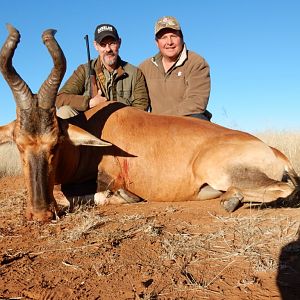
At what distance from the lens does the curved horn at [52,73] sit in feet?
14.1

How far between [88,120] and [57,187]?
3.06 ft

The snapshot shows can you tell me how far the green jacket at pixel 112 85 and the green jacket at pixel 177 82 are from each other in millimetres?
325

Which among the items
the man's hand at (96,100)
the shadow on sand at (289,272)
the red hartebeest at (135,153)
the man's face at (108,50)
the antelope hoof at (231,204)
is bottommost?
the antelope hoof at (231,204)

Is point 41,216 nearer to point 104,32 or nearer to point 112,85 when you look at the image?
point 112,85

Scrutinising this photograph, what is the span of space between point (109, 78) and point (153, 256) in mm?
4577

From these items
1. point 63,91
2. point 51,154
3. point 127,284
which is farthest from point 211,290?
point 63,91

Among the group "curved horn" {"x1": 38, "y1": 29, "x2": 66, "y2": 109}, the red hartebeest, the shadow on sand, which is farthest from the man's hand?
the shadow on sand

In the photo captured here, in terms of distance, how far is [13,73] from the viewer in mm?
4312

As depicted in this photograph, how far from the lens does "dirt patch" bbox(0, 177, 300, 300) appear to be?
7.68 ft

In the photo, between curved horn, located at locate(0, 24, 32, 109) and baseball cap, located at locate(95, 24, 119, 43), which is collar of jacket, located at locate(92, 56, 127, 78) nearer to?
baseball cap, located at locate(95, 24, 119, 43)

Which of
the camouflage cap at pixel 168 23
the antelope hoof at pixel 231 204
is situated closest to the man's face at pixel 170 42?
the camouflage cap at pixel 168 23

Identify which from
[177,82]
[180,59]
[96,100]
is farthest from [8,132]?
[180,59]

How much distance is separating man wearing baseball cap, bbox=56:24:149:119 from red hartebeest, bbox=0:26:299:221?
1341 millimetres

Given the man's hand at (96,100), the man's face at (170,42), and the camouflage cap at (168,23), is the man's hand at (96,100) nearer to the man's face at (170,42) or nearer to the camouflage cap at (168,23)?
the man's face at (170,42)
